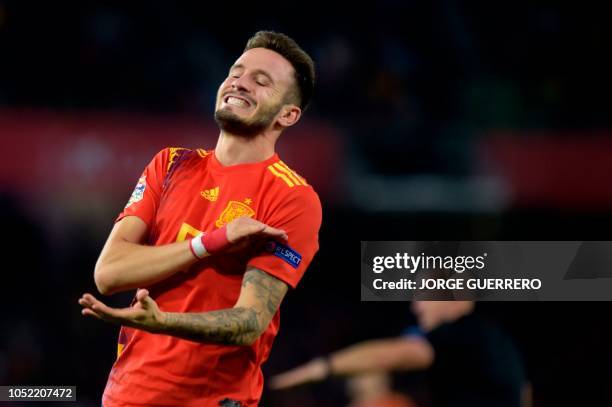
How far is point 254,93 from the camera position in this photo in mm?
3672

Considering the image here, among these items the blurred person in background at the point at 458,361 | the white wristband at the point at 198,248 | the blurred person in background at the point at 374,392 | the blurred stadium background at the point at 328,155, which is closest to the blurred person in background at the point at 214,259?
the white wristband at the point at 198,248

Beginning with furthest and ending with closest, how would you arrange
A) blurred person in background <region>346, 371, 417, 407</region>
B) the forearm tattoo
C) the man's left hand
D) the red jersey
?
1. blurred person in background <region>346, 371, 417, 407</region>
2. the red jersey
3. the forearm tattoo
4. the man's left hand

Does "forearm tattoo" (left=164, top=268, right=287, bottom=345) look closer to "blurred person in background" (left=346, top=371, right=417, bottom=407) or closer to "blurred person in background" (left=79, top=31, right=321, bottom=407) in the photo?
"blurred person in background" (left=79, top=31, right=321, bottom=407)

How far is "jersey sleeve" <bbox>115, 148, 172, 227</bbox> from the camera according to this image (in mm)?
3535

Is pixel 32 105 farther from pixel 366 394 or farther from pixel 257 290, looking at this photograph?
pixel 257 290

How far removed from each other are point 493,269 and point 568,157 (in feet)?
10.9

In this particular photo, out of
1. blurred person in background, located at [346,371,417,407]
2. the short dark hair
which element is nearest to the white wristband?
the short dark hair

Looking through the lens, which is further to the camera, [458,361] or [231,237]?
[458,361]

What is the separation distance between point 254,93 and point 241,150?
0.24m

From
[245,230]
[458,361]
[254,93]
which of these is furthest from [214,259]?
[458,361]

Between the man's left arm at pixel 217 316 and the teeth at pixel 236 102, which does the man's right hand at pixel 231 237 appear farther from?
the teeth at pixel 236 102

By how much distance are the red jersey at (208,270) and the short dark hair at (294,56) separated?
0.44 metres

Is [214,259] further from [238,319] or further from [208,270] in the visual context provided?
[238,319]

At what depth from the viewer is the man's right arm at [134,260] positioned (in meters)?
3.23
